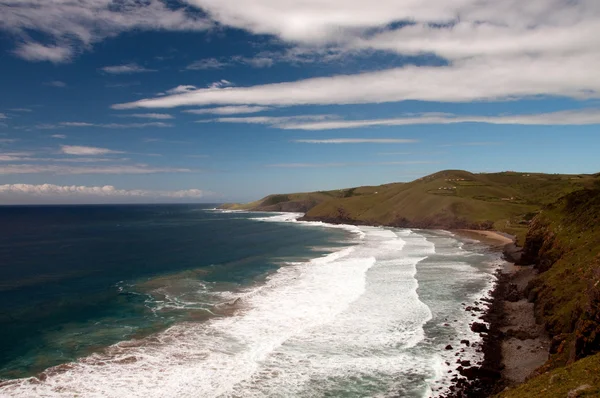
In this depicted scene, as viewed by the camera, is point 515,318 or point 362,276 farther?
point 362,276

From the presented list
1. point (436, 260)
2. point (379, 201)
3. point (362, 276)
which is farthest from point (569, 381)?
point (379, 201)

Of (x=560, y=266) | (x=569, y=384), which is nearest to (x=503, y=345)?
(x=569, y=384)

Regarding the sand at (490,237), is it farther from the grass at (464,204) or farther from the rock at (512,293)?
the rock at (512,293)

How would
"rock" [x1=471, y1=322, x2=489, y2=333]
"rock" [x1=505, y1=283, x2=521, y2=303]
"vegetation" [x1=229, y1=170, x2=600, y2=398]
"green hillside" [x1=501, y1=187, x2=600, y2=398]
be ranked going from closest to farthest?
1. "green hillside" [x1=501, y1=187, x2=600, y2=398]
2. "vegetation" [x1=229, y1=170, x2=600, y2=398]
3. "rock" [x1=471, y1=322, x2=489, y2=333]
4. "rock" [x1=505, y1=283, x2=521, y2=303]

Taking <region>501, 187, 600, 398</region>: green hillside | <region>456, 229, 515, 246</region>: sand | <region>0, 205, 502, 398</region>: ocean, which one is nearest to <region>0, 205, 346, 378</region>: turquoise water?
<region>0, 205, 502, 398</region>: ocean

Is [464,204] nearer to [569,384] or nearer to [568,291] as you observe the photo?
[568,291]

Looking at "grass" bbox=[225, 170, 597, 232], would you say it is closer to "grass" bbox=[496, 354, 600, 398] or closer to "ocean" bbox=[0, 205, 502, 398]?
"ocean" bbox=[0, 205, 502, 398]

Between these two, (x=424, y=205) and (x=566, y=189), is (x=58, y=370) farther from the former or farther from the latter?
(x=566, y=189)
